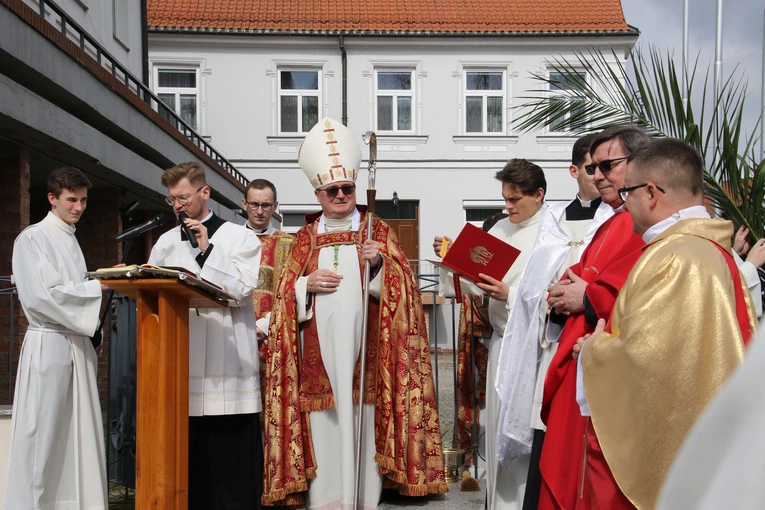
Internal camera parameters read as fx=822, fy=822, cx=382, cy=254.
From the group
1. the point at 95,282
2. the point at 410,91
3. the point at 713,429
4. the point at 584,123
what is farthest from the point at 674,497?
the point at 410,91

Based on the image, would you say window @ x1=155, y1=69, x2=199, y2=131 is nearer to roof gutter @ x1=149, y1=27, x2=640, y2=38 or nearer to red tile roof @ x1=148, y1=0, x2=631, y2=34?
roof gutter @ x1=149, y1=27, x2=640, y2=38

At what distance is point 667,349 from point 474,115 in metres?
20.2

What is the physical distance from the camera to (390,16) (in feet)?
74.2

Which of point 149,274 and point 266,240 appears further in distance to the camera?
point 266,240

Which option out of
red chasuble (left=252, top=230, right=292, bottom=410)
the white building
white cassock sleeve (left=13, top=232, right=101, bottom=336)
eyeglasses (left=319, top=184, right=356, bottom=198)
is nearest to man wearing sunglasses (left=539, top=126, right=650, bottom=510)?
eyeglasses (left=319, top=184, right=356, bottom=198)

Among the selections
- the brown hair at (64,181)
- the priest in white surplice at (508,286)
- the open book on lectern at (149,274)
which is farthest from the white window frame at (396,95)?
the open book on lectern at (149,274)

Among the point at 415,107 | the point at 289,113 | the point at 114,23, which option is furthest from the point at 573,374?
the point at 289,113

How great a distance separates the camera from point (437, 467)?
4.90 metres

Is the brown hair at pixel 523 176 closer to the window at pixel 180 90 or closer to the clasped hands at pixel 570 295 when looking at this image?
the clasped hands at pixel 570 295

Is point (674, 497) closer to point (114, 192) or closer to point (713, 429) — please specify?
point (713, 429)

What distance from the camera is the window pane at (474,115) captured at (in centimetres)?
2225

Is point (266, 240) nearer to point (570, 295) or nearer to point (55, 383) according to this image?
point (55, 383)

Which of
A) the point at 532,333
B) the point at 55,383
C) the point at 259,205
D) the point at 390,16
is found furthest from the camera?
the point at 390,16

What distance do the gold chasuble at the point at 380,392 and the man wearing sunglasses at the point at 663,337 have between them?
2070 millimetres
